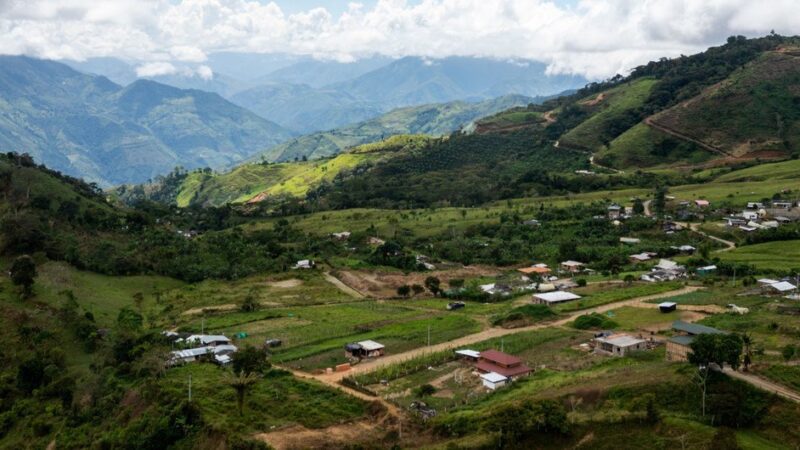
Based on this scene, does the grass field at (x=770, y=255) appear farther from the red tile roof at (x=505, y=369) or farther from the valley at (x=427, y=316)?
the red tile roof at (x=505, y=369)

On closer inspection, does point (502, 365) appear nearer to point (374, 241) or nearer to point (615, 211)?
point (374, 241)

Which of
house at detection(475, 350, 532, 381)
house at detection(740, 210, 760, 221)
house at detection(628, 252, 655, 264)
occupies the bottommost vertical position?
house at detection(475, 350, 532, 381)

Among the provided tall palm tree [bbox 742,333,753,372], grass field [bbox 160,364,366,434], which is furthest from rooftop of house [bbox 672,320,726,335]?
grass field [bbox 160,364,366,434]

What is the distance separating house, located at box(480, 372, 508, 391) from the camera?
36.7 metres

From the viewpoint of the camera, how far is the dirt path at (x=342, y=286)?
222 feet

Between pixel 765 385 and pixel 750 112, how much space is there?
126 m

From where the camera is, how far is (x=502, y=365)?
126ft

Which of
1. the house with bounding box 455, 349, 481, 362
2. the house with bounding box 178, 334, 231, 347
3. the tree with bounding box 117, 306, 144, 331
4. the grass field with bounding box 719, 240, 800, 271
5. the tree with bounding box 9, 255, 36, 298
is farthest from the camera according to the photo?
the grass field with bounding box 719, 240, 800, 271

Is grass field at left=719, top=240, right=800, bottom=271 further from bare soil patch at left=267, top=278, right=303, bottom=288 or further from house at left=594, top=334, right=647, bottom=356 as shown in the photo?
bare soil patch at left=267, top=278, right=303, bottom=288

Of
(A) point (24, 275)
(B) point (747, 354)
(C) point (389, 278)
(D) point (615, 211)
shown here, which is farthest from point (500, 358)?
(D) point (615, 211)

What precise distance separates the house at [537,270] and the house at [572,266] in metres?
1.89

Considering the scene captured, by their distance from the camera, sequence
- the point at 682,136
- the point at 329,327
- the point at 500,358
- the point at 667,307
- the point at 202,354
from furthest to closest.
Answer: the point at 682,136 < the point at 329,327 < the point at 667,307 < the point at 202,354 < the point at 500,358

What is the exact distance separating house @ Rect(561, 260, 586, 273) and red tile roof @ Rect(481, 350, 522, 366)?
112 feet

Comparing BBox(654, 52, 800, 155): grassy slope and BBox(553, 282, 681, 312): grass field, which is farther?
BBox(654, 52, 800, 155): grassy slope
